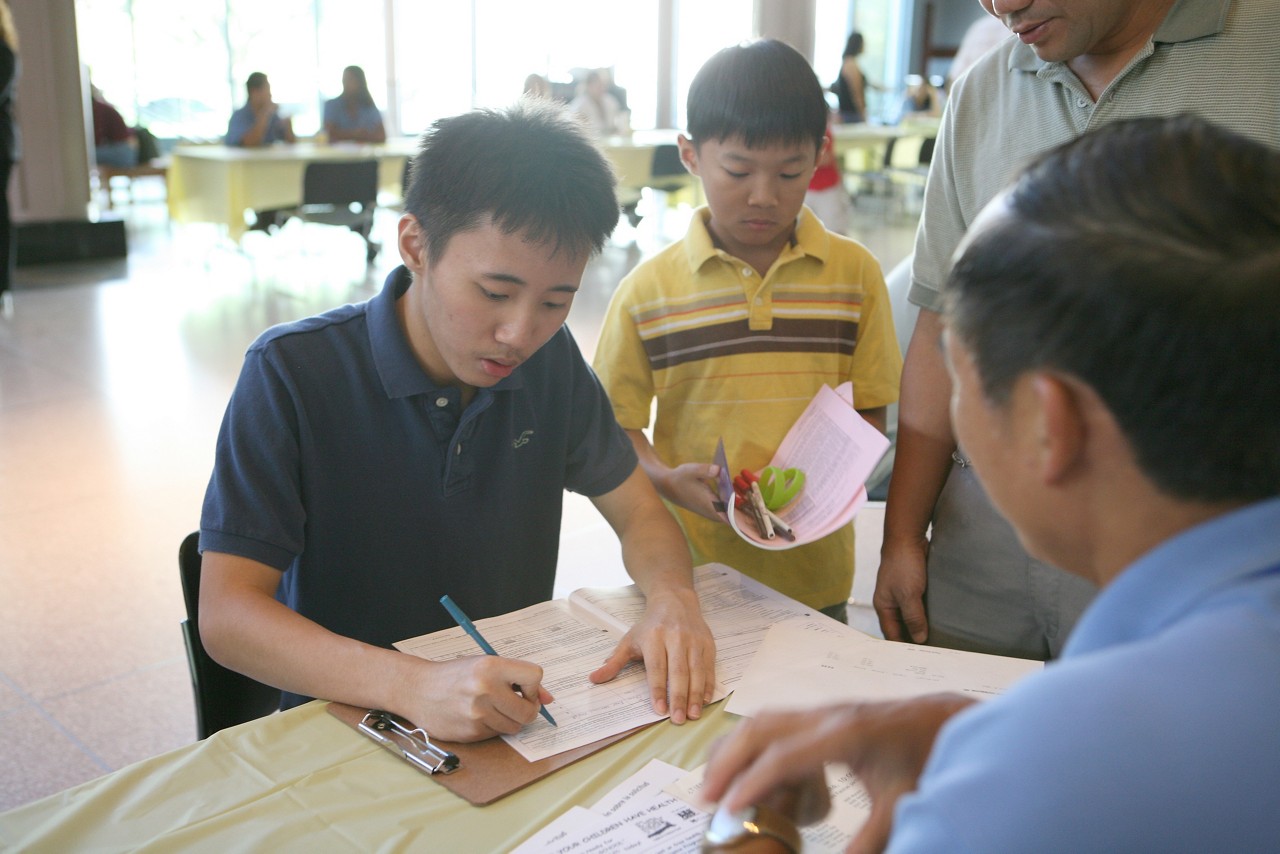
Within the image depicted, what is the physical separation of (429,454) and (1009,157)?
0.80 meters

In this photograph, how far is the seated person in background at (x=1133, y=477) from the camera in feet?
1.53

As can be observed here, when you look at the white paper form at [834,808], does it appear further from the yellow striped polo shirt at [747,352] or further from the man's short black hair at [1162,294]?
the yellow striped polo shirt at [747,352]

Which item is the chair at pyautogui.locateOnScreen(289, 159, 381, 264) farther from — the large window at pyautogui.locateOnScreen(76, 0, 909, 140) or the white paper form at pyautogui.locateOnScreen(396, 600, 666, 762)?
the white paper form at pyautogui.locateOnScreen(396, 600, 666, 762)

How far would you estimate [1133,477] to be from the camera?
1.77 feet

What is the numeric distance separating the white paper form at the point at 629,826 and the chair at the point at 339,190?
6.41 m

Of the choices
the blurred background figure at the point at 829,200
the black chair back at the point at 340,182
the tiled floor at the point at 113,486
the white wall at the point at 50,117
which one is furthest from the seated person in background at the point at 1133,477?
the white wall at the point at 50,117

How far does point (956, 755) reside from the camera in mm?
502

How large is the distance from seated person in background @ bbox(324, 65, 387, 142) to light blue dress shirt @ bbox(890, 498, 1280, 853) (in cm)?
853

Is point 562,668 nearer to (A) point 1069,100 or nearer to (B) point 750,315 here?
(B) point 750,315

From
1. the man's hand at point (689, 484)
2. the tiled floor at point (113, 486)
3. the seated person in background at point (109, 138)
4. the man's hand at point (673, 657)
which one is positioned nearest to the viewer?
the man's hand at point (673, 657)

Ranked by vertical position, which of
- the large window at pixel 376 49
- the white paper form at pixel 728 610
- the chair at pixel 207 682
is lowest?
the chair at pixel 207 682

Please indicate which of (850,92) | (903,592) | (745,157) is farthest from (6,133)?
(850,92)

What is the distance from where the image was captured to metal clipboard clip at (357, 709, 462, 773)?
1.01m

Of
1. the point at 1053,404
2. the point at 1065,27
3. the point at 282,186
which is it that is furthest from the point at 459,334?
the point at 282,186
